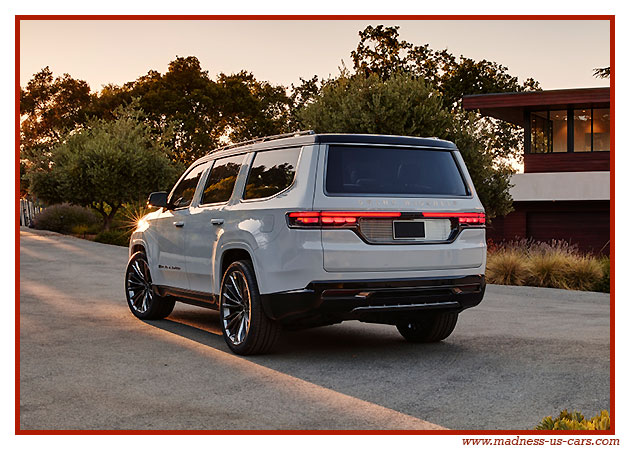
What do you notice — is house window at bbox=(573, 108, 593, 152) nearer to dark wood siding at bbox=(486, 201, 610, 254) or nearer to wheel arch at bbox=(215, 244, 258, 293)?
dark wood siding at bbox=(486, 201, 610, 254)

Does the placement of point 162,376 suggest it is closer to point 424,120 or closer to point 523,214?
point 424,120

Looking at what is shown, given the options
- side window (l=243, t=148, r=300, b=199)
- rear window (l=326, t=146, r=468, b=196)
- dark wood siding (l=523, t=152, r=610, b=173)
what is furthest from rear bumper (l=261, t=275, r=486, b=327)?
dark wood siding (l=523, t=152, r=610, b=173)

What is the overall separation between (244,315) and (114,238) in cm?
2186

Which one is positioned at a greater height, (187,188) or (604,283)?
(187,188)

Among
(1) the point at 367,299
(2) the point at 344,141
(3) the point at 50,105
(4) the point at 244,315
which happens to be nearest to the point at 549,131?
(2) the point at 344,141

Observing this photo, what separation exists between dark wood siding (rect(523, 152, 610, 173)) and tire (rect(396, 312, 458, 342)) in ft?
74.8

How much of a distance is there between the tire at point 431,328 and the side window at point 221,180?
7.98 feet

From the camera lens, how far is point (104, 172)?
30859mm

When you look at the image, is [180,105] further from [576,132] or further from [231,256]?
[231,256]

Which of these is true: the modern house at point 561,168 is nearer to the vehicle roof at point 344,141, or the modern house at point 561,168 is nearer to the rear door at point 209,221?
the rear door at point 209,221

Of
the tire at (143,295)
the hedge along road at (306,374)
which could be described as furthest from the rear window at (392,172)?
the tire at (143,295)

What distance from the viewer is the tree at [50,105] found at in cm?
5397

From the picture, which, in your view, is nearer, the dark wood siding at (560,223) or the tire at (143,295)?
the tire at (143,295)

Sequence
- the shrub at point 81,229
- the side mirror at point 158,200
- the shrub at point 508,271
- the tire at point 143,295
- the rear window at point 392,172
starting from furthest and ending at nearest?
the shrub at point 81,229 → the shrub at point 508,271 → the tire at point 143,295 → the side mirror at point 158,200 → the rear window at point 392,172
